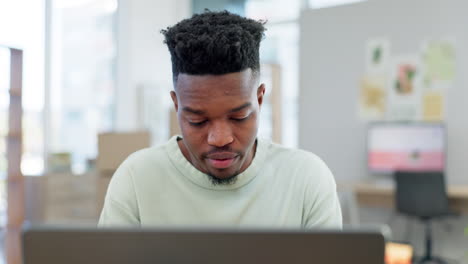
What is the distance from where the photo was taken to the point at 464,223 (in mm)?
3561

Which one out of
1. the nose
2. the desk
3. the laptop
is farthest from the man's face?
the desk

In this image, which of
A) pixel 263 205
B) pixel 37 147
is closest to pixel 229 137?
pixel 263 205

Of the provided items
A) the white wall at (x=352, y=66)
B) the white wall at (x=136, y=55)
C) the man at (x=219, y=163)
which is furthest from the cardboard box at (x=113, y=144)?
the white wall at (x=136, y=55)

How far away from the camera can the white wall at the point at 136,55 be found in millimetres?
5172

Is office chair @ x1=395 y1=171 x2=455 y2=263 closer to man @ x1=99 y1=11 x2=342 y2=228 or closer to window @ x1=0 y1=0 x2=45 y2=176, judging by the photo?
man @ x1=99 y1=11 x2=342 y2=228

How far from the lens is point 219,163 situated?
94 centimetres

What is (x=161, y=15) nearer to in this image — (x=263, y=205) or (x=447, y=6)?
(x=447, y=6)

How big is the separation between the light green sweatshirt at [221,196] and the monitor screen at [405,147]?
277cm

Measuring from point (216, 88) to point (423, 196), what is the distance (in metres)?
2.88

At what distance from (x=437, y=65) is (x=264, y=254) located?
358cm

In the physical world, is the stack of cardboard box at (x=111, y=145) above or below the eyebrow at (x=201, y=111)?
below

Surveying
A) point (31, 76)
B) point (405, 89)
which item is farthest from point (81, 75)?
point (405, 89)

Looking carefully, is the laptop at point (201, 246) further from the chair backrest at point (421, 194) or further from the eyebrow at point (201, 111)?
the chair backrest at point (421, 194)

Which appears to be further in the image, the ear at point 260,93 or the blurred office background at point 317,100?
the blurred office background at point 317,100
